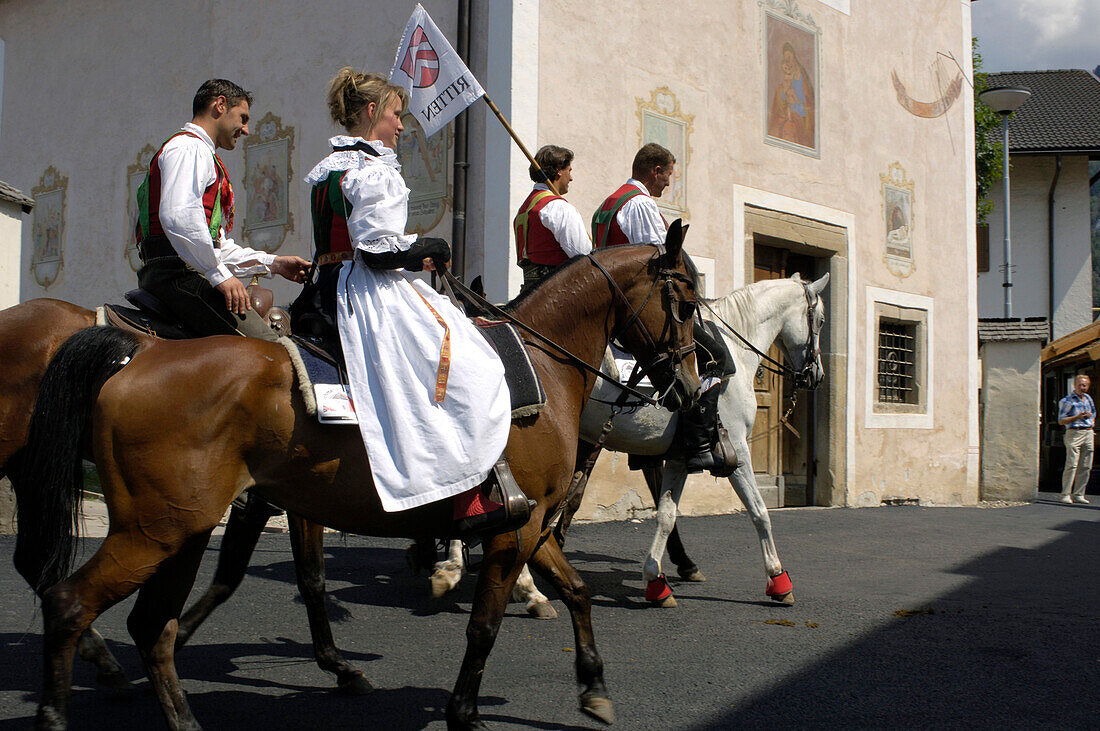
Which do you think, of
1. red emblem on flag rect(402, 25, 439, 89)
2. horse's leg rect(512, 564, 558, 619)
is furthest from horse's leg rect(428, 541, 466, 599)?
red emblem on flag rect(402, 25, 439, 89)

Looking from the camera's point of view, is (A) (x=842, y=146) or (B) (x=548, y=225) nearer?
(B) (x=548, y=225)

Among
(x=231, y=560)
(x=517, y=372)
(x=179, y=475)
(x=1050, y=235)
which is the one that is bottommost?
(x=231, y=560)

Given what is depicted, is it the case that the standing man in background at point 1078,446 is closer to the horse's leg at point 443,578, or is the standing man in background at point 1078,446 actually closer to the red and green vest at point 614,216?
the red and green vest at point 614,216

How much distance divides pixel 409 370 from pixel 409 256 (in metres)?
0.39

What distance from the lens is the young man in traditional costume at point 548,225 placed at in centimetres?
573

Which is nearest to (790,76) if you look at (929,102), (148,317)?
(929,102)

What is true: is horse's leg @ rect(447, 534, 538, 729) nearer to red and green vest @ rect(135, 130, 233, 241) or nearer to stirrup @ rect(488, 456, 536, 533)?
stirrup @ rect(488, 456, 536, 533)

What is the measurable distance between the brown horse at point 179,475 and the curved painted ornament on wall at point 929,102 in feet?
40.2

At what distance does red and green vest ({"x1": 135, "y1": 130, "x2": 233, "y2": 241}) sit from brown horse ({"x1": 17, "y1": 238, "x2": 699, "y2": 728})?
793mm

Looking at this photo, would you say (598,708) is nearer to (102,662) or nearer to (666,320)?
(666,320)

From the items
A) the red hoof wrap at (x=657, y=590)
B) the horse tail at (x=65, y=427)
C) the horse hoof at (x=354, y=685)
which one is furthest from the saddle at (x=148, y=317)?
the red hoof wrap at (x=657, y=590)

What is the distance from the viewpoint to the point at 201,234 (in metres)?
3.39

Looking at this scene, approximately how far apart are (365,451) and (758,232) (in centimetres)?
948

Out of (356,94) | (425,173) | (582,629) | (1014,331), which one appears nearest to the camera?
(356,94)
